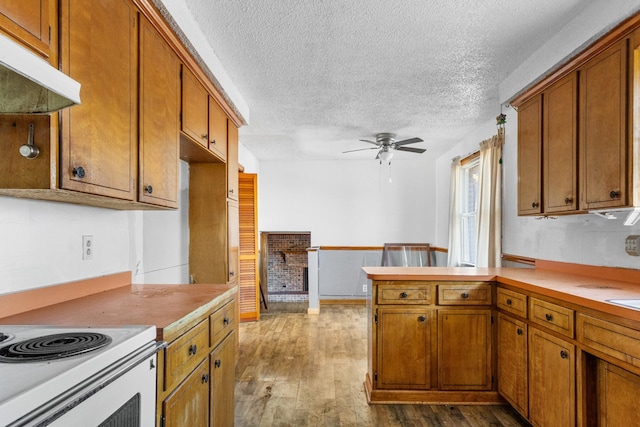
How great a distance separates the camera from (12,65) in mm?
832

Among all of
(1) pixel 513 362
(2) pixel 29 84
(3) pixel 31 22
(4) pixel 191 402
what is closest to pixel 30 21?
(3) pixel 31 22

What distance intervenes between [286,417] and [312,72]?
247cm

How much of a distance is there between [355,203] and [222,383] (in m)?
4.74

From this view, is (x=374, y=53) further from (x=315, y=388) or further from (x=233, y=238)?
(x=315, y=388)

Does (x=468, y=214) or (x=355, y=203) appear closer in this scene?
(x=468, y=214)

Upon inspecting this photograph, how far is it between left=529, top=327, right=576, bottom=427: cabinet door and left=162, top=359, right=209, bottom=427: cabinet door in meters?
1.78

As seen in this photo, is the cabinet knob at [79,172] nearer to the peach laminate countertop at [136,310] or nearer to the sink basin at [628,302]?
the peach laminate countertop at [136,310]

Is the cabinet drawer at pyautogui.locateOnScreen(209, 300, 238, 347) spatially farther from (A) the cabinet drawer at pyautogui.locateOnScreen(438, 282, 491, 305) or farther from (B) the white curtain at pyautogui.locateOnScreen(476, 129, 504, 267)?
(B) the white curtain at pyautogui.locateOnScreen(476, 129, 504, 267)

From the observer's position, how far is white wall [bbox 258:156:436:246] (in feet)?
20.9

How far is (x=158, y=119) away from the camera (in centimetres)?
182

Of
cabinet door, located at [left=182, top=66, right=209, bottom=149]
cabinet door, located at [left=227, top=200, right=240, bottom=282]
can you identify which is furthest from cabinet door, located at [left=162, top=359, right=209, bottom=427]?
cabinet door, located at [left=227, top=200, right=240, bottom=282]

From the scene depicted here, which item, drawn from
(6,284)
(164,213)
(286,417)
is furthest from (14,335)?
(286,417)

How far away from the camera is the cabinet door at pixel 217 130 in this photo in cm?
263

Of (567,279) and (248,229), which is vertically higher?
(248,229)
